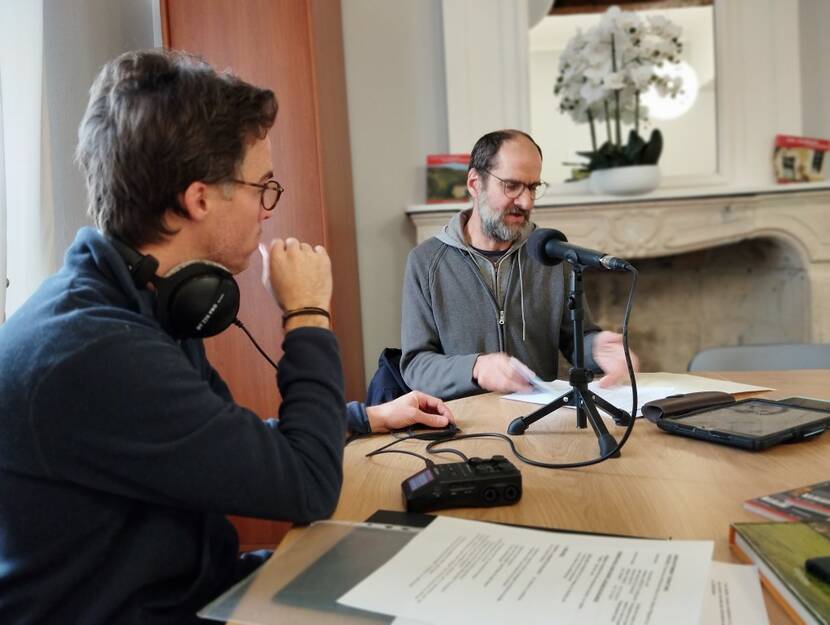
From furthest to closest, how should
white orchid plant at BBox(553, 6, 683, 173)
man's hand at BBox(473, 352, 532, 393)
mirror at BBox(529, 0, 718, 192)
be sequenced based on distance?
mirror at BBox(529, 0, 718, 192)
white orchid plant at BBox(553, 6, 683, 173)
man's hand at BBox(473, 352, 532, 393)

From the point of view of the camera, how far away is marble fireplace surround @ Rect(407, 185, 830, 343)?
2.79 m

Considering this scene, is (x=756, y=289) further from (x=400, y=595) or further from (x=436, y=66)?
(x=400, y=595)

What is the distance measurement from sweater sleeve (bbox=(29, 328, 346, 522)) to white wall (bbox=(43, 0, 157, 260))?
4.39ft

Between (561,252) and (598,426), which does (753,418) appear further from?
(561,252)

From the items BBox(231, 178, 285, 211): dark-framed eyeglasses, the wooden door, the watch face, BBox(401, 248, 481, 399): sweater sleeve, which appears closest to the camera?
BBox(231, 178, 285, 211): dark-framed eyeglasses

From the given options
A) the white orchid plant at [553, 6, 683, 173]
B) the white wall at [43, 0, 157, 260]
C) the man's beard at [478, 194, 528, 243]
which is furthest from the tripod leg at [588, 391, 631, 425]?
the white orchid plant at [553, 6, 683, 173]

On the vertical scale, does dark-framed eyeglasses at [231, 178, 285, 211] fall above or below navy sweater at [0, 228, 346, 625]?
above

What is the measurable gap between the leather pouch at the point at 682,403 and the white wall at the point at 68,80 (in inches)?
61.1

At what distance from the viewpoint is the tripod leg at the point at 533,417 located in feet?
3.77

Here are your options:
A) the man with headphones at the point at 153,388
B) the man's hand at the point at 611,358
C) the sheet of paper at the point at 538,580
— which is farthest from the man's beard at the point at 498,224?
the sheet of paper at the point at 538,580

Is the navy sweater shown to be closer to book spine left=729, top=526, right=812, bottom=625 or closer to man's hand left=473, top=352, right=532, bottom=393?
book spine left=729, top=526, right=812, bottom=625

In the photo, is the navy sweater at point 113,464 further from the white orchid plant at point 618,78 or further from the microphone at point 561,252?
the white orchid plant at point 618,78

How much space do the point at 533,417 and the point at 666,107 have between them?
7.44 ft

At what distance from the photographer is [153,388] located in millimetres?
690
